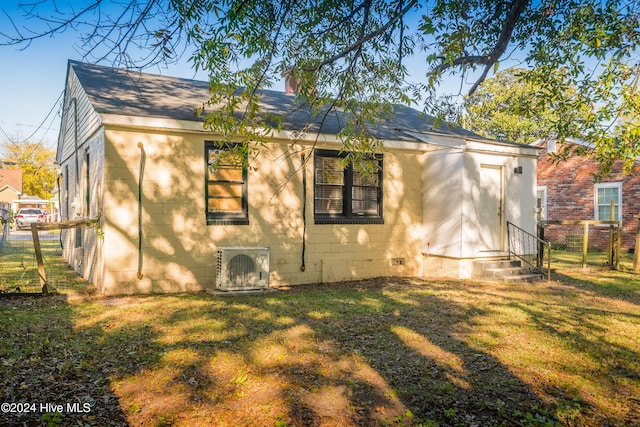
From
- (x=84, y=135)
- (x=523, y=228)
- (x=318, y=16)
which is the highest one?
(x=318, y=16)

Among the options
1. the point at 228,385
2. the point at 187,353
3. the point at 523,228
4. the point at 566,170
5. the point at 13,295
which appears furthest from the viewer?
the point at 566,170

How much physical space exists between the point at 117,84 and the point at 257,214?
4071 mm

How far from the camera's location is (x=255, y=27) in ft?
17.0

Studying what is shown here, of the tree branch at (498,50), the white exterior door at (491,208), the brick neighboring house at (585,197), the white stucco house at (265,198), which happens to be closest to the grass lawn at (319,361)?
the white stucco house at (265,198)

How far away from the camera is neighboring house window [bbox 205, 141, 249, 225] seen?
27.8 feet

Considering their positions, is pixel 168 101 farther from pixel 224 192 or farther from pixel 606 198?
pixel 606 198

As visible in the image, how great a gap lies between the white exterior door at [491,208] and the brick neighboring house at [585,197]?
7445 millimetres

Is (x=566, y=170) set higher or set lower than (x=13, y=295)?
higher

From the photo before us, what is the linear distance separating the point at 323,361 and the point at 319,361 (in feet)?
0.13

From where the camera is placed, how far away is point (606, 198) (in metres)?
17.8

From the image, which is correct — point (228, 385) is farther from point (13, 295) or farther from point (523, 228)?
point (523, 228)

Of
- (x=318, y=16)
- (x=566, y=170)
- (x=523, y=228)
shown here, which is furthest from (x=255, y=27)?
(x=566, y=170)

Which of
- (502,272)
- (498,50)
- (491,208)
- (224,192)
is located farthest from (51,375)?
(491,208)

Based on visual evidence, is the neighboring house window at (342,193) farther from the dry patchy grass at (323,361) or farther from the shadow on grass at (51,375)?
the shadow on grass at (51,375)
